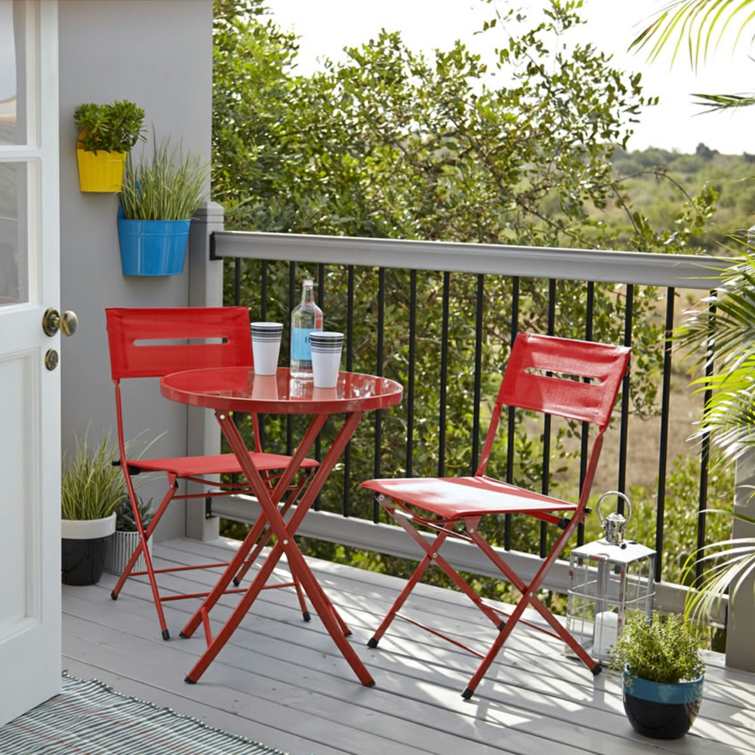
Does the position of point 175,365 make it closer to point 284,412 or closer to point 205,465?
point 205,465

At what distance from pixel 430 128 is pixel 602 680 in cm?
448

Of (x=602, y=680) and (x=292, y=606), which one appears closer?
(x=602, y=680)

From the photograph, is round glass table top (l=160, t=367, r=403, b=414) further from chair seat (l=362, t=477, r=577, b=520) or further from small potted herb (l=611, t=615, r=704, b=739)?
small potted herb (l=611, t=615, r=704, b=739)

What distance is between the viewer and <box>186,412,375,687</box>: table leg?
339 cm

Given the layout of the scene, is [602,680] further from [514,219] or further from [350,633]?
[514,219]

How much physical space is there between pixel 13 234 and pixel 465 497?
1451 mm

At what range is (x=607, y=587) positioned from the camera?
3.65 metres

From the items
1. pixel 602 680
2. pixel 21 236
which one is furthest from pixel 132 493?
pixel 602 680

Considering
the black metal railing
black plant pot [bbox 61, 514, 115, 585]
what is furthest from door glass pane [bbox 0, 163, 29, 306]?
the black metal railing

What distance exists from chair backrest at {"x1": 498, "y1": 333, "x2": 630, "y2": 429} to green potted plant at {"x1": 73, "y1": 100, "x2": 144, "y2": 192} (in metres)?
1.61

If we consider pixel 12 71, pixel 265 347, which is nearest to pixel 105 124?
pixel 265 347

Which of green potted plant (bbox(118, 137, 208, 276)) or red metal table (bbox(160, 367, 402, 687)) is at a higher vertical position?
green potted plant (bbox(118, 137, 208, 276))

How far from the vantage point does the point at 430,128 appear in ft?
24.0

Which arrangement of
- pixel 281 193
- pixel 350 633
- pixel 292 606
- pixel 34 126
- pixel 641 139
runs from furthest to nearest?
pixel 641 139 → pixel 281 193 → pixel 292 606 → pixel 350 633 → pixel 34 126
